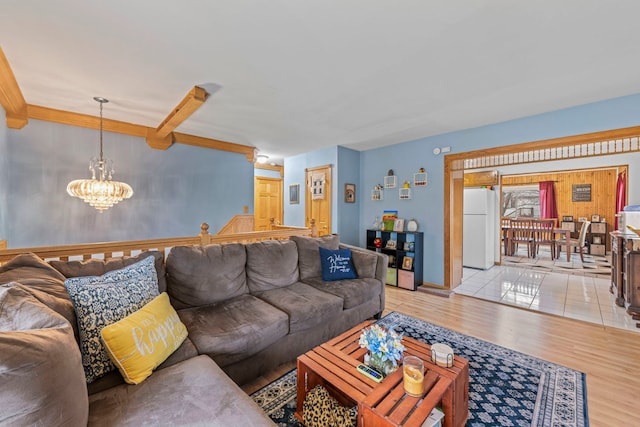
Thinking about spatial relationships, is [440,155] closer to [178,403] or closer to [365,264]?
[365,264]

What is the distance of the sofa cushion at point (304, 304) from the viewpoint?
210 centimetres

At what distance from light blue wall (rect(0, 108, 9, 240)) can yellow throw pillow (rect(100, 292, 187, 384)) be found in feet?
9.40

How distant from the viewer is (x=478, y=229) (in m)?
5.30

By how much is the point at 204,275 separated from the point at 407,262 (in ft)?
9.99

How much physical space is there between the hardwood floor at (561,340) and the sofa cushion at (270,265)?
29.5 inches

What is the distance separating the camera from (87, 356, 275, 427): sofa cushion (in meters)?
1.01

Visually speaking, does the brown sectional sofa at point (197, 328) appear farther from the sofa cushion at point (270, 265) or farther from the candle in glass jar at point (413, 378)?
the candle in glass jar at point (413, 378)

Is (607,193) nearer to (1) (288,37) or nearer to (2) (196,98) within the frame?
(1) (288,37)

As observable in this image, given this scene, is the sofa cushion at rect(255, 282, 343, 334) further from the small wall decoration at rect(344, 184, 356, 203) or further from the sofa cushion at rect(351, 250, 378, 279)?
the small wall decoration at rect(344, 184, 356, 203)

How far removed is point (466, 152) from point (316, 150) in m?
2.60

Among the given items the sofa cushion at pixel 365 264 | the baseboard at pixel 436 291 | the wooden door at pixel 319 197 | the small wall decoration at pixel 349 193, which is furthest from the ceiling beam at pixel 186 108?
the baseboard at pixel 436 291

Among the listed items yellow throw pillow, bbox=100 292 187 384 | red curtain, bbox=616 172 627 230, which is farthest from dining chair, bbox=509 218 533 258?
yellow throw pillow, bbox=100 292 187 384

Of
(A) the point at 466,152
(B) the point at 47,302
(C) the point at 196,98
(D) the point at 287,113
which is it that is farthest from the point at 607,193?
(B) the point at 47,302

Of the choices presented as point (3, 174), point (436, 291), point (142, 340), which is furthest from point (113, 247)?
point (436, 291)
